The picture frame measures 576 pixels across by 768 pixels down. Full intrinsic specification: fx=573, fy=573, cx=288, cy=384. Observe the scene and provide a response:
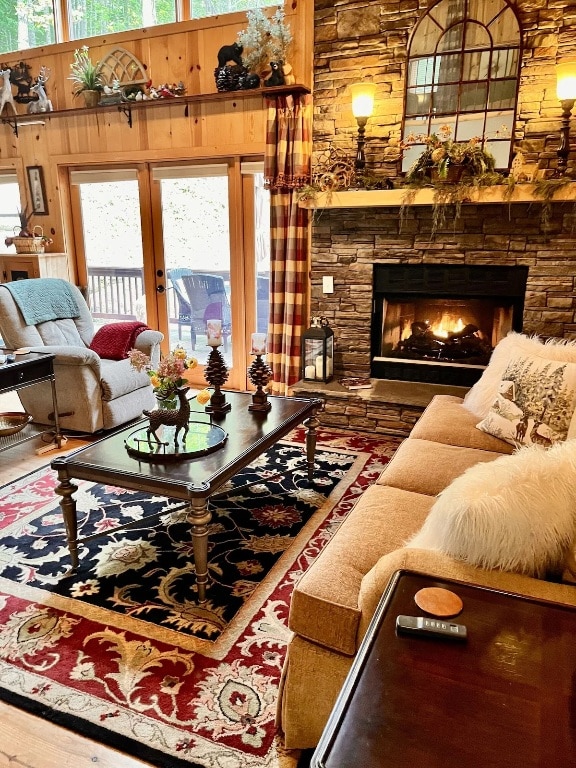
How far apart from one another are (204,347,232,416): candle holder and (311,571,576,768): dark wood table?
6.40ft

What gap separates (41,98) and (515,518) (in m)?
5.73

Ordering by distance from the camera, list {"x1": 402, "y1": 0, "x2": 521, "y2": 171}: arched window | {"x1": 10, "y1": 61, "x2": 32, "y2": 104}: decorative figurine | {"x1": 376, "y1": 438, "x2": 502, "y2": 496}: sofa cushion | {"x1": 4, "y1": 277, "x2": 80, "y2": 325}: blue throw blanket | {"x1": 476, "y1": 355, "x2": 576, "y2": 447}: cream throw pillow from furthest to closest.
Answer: {"x1": 10, "y1": 61, "x2": 32, "y2": 104}: decorative figurine
{"x1": 4, "y1": 277, "x2": 80, "y2": 325}: blue throw blanket
{"x1": 402, "y1": 0, "x2": 521, "y2": 171}: arched window
{"x1": 476, "y1": 355, "x2": 576, "y2": 447}: cream throw pillow
{"x1": 376, "y1": 438, "x2": 502, "y2": 496}: sofa cushion

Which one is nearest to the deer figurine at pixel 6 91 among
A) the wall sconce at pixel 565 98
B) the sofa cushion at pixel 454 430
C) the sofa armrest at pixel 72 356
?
the sofa armrest at pixel 72 356

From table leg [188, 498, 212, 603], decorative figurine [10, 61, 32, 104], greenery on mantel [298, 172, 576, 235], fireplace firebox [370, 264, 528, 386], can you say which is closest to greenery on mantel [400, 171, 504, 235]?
greenery on mantel [298, 172, 576, 235]

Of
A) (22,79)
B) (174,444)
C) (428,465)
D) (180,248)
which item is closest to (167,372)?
(174,444)

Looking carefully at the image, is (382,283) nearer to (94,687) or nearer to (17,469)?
(17,469)

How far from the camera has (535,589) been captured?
4.24 feet

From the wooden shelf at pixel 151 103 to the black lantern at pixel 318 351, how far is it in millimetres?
1706

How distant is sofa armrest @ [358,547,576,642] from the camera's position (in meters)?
1.29

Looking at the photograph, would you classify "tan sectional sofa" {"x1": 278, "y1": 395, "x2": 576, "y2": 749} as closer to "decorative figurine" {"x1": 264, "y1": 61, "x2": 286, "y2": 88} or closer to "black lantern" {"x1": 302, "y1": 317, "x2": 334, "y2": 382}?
"black lantern" {"x1": 302, "y1": 317, "x2": 334, "y2": 382}

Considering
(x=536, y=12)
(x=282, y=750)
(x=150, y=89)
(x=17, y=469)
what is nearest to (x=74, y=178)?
(x=150, y=89)

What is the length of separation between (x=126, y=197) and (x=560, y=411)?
4.33m

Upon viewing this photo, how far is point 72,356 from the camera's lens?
3.76 metres

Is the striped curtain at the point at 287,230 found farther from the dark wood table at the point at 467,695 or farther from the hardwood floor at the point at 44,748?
the dark wood table at the point at 467,695
